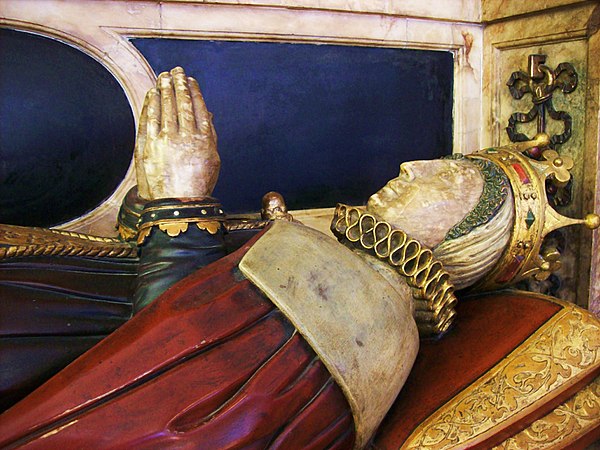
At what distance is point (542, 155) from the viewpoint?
5.52 feet

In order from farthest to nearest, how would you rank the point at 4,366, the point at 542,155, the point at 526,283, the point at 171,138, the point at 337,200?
the point at 337,200 < the point at 526,283 < the point at 542,155 < the point at 171,138 < the point at 4,366

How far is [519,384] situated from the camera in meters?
1.32

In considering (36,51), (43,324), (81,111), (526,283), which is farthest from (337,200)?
(43,324)

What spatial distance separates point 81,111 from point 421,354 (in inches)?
47.3

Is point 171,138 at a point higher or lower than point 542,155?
higher

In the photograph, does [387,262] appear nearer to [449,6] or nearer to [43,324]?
[43,324]

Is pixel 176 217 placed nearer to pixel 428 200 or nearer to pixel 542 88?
→ pixel 428 200

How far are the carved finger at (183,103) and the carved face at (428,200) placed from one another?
472mm

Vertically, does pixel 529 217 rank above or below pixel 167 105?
below

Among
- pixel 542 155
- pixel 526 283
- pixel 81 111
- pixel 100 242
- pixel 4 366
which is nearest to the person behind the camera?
pixel 4 366

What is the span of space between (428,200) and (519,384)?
1.51 ft

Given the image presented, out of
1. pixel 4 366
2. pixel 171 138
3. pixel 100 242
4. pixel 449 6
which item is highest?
pixel 449 6

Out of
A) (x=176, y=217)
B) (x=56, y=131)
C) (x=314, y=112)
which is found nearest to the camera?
(x=176, y=217)

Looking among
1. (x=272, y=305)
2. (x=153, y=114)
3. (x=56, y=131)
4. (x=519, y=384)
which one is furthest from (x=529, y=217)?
(x=56, y=131)
